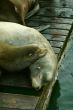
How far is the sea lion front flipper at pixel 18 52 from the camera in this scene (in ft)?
14.3

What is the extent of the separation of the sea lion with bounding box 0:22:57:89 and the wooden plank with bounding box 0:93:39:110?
9.8 inches

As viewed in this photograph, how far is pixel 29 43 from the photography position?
462cm

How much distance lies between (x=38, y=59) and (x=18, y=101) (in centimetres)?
62

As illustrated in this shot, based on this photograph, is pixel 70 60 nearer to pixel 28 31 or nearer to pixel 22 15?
pixel 22 15

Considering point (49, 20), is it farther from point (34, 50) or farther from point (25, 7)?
point (34, 50)

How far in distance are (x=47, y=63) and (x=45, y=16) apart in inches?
88.7

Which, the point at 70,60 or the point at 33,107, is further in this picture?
the point at 70,60

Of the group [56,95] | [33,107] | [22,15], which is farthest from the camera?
[22,15]

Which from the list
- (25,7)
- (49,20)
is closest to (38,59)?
(25,7)

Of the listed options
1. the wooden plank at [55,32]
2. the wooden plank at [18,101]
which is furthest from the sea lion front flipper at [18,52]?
the wooden plank at [55,32]

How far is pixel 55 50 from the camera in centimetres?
528

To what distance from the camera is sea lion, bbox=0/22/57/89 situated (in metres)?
4.48

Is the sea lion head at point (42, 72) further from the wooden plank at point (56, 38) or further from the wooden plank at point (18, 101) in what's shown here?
the wooden plank at point (56, 38)

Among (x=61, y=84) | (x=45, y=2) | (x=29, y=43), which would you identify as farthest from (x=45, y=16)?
(x=29, y=43)
